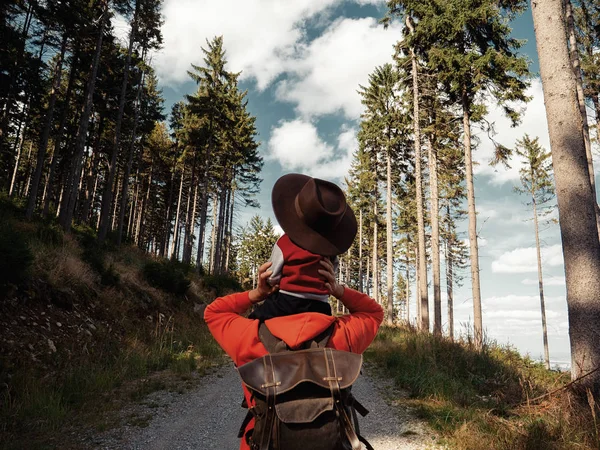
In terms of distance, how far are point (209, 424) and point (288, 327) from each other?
440cm

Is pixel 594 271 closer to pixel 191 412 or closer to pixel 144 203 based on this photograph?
pixel 191 412

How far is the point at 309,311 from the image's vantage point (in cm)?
175

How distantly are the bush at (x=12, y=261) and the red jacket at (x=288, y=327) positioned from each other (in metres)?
6.71

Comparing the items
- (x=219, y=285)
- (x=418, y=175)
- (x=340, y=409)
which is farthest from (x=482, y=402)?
(x=219, y=285)

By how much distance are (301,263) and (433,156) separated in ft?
64.3

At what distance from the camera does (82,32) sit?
17188mm

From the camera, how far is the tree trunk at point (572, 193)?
15.6ft

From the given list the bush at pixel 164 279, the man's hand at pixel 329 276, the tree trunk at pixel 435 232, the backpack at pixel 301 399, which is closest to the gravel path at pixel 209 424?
the backpack at pixel 301 399

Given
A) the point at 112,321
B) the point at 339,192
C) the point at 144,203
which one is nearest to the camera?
the point at 339,192

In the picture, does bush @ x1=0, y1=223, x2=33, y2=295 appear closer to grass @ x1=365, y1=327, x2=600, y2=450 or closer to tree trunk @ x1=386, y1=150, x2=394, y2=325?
grass @ x1=365, y1=327, x2=600, y2=450

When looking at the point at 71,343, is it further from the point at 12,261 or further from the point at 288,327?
the point at 288,327

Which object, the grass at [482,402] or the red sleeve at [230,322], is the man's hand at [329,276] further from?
the grass at [482,402]

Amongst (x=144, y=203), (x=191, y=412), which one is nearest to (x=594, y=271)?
(x=191, y=412)

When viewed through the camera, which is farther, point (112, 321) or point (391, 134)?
point (391, 134)
